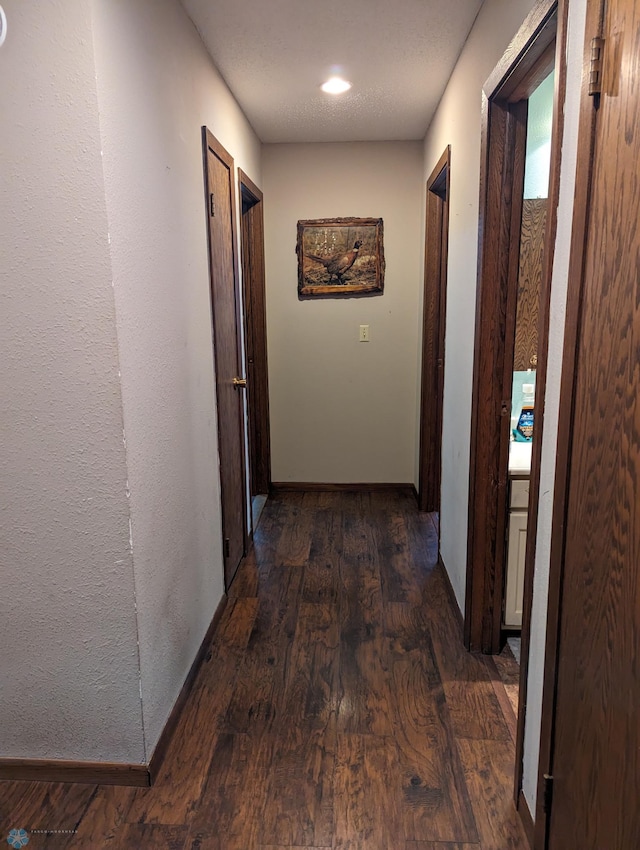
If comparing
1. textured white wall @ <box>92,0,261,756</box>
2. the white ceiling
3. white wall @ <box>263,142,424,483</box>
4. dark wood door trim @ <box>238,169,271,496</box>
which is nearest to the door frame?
textured white wall @ <box>92,0,261,756</box>

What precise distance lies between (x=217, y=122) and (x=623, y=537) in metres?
2.33

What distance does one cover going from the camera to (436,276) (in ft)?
11.1

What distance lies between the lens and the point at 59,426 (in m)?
1.41

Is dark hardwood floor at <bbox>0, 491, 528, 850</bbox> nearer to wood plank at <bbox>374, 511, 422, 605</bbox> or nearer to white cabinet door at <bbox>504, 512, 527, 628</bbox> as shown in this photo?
wood plank at <bbox>374, 511, 422, 605</bbox>

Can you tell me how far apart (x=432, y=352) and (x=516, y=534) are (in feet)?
5.32

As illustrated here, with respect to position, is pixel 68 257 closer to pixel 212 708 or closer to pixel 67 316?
pixel 67 316

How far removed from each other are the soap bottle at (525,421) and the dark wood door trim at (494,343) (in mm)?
415

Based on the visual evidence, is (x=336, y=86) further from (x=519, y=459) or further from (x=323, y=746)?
(x=323, y=746)

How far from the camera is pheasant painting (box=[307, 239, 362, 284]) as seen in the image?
372 centimetres

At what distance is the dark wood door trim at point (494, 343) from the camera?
1850 millimetres

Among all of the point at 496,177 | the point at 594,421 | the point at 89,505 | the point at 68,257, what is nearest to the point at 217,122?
the point at 496,177

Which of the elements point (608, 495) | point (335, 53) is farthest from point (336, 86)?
point (608, 495)

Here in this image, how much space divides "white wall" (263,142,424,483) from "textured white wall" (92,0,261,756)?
54.9 inches

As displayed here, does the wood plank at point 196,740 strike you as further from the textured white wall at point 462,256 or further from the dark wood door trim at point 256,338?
the dark wood door trim at point 256,338
